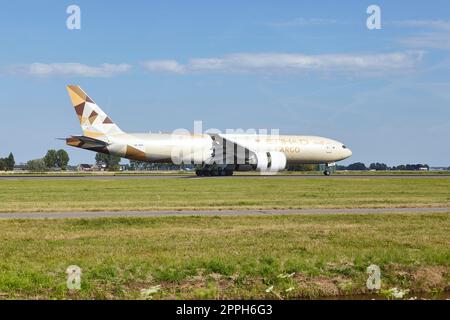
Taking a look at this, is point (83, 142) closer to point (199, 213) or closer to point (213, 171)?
point (213, 171)

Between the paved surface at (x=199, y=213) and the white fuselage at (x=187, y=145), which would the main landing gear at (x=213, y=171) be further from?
the paved surface at (x=199, y=213)

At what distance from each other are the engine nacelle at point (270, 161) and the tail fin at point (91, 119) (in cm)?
1504

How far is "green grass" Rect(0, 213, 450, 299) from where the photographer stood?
15203mm

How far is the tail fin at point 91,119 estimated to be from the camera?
217 ft

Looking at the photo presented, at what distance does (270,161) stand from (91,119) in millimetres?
19443

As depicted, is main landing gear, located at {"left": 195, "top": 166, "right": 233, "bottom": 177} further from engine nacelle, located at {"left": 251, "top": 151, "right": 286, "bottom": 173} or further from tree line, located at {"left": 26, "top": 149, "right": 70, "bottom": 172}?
tree line, located at {"left": 26, "top": 149, "right": 70, "bottom": 172}

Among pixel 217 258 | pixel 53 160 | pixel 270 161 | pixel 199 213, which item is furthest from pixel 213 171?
pixel 53 160

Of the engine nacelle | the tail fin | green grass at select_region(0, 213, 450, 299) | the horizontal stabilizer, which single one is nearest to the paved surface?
green grass at select_region(0, 213, 450, 299)

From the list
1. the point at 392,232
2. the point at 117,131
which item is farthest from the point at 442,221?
the point at 117,131

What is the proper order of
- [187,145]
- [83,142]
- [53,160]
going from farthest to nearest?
1. [53,160]
2. [187,145]
3. [83,142]

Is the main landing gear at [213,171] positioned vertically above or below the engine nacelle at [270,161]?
below

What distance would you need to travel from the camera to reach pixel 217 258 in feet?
55.2

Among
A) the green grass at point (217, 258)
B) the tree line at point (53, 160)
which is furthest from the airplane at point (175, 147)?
the tree line at point (53, 160)
